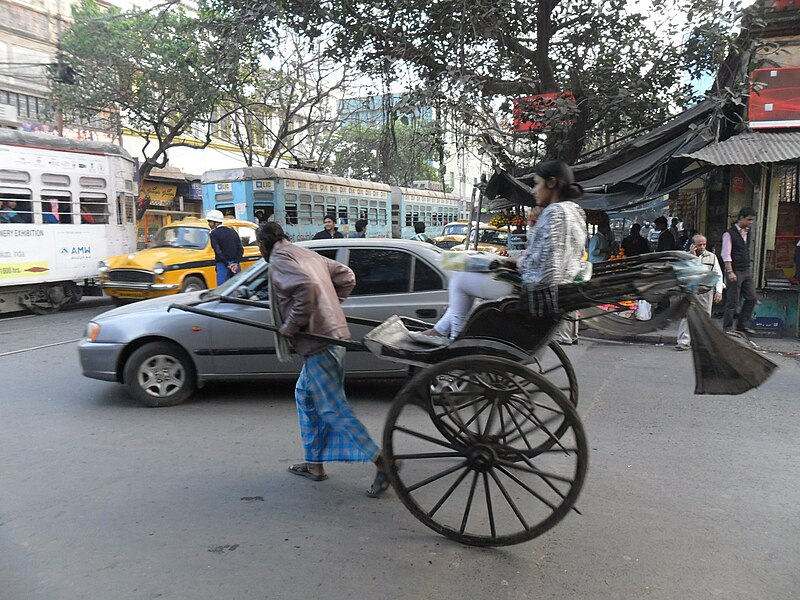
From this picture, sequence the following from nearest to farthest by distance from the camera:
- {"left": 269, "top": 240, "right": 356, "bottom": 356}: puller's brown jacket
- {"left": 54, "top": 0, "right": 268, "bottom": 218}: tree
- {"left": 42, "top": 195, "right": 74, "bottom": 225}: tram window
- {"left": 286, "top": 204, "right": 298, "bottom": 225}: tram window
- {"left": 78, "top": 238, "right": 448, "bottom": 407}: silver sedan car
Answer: {"left": 269, "top": 240, "right": 356, "bottom": 356}: puller's brown jacket → {"left": 78, "top": 238, "right": 448, "bottom": 407}: silver sedan car → {"left": 42, "top": 195, "right": 74, "bottom": 225}: tram window → {"left": 286, "top": 204, "right": 298, "bottom": 225}: tram window → {"left": 54, "top": 0, "right": 268, "bottom": 218}: tree

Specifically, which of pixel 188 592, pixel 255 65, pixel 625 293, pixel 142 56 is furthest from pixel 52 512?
pixel 142 56

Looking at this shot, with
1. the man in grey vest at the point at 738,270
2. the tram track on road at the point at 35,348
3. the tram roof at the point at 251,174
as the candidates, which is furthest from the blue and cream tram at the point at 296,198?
the man in grey vest at the point at 738,270

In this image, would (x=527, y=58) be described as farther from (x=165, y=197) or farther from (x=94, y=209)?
(x=165, y=197)

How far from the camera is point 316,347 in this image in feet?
11.9

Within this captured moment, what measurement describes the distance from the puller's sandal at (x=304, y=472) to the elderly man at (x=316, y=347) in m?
0.17

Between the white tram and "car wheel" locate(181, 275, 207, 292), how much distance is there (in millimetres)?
2464

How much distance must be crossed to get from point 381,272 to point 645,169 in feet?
18.5

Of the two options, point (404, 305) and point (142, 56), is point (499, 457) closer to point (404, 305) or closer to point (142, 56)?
point (404, 305)

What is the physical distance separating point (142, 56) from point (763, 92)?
17030mm

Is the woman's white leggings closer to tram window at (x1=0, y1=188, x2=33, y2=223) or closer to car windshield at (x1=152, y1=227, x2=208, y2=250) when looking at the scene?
car windshield at (x1=152, y1=227, x2=208, y2=250)

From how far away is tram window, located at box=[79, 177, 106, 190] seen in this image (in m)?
12.4

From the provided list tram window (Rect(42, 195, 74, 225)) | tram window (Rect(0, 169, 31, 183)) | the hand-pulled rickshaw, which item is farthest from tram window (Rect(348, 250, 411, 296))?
tram window (Rect(42, 195, 74, 225))

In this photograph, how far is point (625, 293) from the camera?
309cm

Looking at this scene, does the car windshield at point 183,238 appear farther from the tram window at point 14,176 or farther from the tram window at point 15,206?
the tram window at point 14,176
